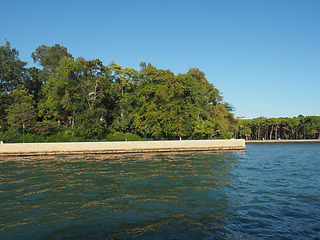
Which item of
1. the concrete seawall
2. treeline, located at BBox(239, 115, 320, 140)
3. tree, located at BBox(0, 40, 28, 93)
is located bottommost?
the concrete seawall

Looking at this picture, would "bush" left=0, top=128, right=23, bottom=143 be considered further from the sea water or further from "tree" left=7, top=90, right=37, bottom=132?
the sea water

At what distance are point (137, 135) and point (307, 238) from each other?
37.1 m

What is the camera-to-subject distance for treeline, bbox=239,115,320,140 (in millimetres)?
72000

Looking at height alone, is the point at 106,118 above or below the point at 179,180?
above

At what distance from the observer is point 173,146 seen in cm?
3775

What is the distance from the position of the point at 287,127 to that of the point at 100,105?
61208 millimetres

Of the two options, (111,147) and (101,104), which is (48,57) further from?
(111,147)

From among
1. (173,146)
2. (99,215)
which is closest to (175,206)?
(99,215)

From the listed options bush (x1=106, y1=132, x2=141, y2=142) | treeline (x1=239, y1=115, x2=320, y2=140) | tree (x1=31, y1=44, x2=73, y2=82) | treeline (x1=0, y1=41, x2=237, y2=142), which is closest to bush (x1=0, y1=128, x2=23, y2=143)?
treeline (x1=0, y1=41, x2=237, y2=142)

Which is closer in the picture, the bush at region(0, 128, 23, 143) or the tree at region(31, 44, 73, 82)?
the bush at region(0, 128, 23, 143)

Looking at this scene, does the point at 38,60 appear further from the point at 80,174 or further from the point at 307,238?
the point at 307,238

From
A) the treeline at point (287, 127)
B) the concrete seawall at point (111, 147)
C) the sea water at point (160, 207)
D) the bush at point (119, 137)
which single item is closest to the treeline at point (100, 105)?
the bush at point (119, 137)

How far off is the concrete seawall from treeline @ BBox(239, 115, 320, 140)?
1232 inches

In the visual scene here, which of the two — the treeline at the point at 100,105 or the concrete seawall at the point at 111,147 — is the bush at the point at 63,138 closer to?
the treeline at the point at 100,105
